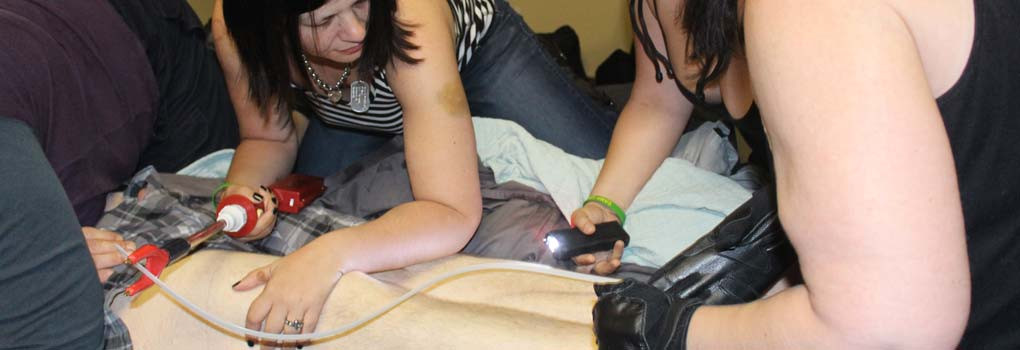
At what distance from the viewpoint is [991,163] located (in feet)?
2.28

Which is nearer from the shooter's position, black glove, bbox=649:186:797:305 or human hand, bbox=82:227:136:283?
black glove, bbox=649:186:797:305

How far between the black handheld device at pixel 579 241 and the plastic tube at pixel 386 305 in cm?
4

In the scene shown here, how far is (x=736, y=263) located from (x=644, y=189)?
0.33m

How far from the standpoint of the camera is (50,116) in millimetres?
1166

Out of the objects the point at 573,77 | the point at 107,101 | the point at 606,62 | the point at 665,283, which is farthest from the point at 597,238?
the point at 606,62

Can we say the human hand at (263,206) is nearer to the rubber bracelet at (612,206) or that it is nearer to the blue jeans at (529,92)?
the blue jeans at (529,92)

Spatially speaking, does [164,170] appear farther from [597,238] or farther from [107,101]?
[597,238]

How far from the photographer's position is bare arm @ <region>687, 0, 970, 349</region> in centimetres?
59

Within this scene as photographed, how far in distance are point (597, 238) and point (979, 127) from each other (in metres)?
0.56

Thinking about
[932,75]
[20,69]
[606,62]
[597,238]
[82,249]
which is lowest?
[606,62]

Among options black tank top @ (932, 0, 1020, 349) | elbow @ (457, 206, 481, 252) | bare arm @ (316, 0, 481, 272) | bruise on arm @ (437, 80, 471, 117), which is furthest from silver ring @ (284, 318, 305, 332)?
black tank top @ (932, 0, 1020, 349)

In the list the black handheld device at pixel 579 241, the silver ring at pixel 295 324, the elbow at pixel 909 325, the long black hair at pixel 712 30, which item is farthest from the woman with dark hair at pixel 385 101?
the elbow at pixel 909 325

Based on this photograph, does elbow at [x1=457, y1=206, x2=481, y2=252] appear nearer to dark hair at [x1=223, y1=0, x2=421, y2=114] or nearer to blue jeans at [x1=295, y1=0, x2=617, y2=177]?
dark hair at [x1=223, y1=0, x2=421, y2=114]

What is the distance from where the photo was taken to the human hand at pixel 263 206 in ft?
4.09
